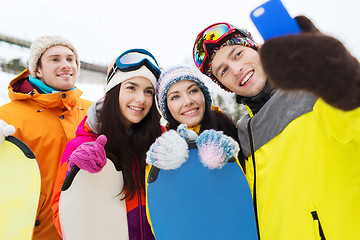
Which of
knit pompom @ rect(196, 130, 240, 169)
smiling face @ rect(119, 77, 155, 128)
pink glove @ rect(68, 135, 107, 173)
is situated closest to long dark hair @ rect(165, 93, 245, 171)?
smiling face @ rect(119, 77, 155, 128)

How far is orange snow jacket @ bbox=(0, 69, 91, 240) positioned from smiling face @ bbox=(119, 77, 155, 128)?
607 mm

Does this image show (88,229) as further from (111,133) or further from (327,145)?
(327,145)

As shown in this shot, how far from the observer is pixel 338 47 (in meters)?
0.57

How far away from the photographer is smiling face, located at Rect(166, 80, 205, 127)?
1653 mm

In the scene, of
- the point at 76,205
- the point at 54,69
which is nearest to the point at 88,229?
the point at 76,205

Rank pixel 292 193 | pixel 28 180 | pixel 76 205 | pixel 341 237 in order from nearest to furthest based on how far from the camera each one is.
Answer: pixel 341 237
pixel 292 193
pixel 76 205
pixel 28 180

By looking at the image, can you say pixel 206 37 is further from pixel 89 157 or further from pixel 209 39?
pixel 89 157

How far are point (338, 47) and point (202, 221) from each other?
41.1 inches

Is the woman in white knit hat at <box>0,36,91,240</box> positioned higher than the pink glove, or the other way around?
the woman in white knit hat at <box>0,36,91,240</box>

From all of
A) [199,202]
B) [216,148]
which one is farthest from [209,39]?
[199,202]

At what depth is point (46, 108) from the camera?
6.75 ft

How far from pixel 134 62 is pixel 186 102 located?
59 cm

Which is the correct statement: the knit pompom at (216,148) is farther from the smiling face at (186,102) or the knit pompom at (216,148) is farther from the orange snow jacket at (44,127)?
the orange snow jacket at (44,127)

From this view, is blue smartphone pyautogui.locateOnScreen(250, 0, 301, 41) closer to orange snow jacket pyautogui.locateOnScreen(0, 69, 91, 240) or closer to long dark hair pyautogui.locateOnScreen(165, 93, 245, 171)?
long dark hair pyautogui.locateOnScreen(165, 93, 245, 171)
